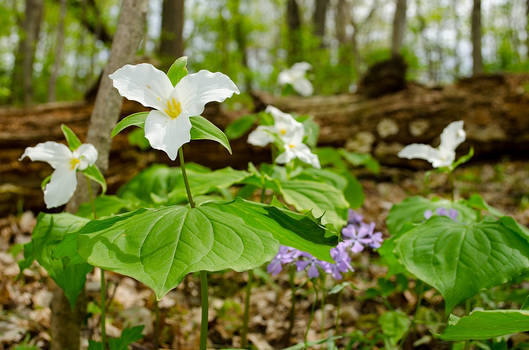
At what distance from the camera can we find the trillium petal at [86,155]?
4.47 feet

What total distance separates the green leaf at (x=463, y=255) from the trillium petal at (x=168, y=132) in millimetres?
730

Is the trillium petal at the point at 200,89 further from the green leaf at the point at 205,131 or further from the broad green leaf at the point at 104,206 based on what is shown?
the broad green leaf at the point at 104,206

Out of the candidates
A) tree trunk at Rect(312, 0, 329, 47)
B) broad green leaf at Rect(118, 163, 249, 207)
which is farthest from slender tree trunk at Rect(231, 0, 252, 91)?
broad green leaf at Rect(118, 163, 249, 207)

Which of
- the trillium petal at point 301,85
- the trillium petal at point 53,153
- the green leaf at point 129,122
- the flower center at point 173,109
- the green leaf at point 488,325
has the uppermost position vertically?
the trillium petal at point 301,85

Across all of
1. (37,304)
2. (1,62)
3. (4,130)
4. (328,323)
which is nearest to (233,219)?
(328,323)

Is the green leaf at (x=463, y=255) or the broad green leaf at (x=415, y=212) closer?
the green leaf at (x=463, y=255)

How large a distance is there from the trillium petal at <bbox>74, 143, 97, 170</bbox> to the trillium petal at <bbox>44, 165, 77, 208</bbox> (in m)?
0.06

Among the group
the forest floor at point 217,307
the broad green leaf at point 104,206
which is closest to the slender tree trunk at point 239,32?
the forest floor at point 217,307

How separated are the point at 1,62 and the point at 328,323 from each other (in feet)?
40.6

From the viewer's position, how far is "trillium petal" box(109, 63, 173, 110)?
1.05m

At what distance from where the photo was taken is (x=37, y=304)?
2.27 meters

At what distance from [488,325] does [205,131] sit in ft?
2.53

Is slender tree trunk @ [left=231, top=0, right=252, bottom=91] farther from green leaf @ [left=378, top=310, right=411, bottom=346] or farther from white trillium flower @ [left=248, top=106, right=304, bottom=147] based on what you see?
green leaf @ [left=378, top=310, right=411, bottom=346]

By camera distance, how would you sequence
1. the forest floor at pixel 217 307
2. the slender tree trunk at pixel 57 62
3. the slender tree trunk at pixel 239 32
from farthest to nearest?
the slender tree trunk at pixel 239 32, the slender tree trunk at pixel 57 62, the forest floor at pixel 217 307
